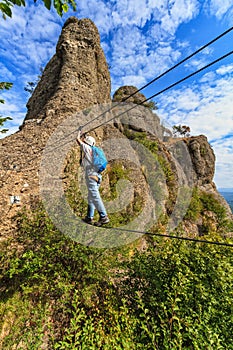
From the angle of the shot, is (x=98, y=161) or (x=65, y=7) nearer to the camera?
(x=65, y=7)

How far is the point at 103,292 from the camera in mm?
5758

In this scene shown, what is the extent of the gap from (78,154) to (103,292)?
542 cm

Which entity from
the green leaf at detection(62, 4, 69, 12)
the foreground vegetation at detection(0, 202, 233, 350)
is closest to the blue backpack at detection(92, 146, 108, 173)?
the foreground vegetation at detection(0, 202, 233, 350)

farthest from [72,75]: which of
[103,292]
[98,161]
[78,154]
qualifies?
[103,292]

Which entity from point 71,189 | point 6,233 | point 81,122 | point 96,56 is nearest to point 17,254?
point 6,233

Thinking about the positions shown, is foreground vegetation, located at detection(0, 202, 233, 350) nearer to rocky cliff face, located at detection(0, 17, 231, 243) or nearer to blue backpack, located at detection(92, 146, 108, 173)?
rocky cliff face, located at detection(0, 17, 231, 243)

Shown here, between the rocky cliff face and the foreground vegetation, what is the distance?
4.56 feet

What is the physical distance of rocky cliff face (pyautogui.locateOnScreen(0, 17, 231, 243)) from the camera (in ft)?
23.0

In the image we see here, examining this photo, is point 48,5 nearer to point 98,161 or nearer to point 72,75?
point 98,161

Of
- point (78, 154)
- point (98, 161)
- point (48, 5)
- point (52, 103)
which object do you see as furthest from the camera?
point (52, 103)

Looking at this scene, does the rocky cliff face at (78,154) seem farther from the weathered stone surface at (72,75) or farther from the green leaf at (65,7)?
the green leaf at (65,7)

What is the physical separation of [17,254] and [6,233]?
0.78 meters

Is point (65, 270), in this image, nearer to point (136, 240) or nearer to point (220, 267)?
point (136, 240)

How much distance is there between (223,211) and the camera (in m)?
20.3
